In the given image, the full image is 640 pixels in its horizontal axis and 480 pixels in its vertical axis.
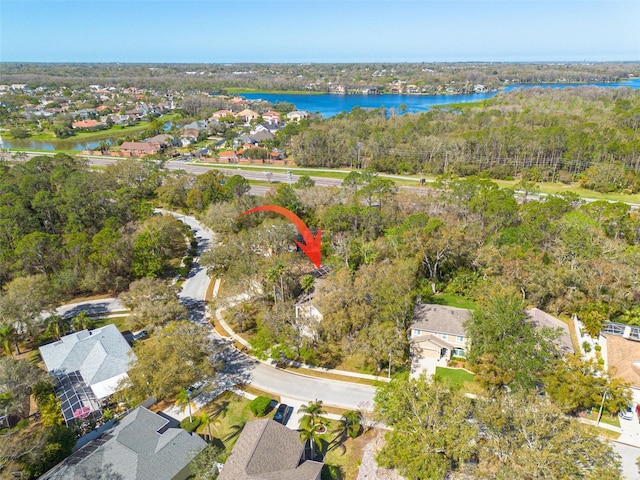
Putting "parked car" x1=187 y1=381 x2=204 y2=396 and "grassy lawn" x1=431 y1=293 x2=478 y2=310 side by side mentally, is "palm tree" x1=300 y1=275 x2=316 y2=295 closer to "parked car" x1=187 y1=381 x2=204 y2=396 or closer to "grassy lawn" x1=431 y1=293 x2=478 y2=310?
"parked car" x1=187 y1=381 x2=204 y2=396

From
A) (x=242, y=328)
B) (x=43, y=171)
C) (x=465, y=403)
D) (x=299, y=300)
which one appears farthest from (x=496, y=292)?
(x=43, y=171)

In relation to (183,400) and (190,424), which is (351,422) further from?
(183,400)

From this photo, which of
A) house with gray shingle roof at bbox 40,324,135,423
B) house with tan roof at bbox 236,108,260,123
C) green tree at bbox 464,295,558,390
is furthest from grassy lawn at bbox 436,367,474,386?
house with tan roof at bbox 236,108,260,123

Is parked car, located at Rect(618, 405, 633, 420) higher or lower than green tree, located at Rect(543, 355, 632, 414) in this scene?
lower

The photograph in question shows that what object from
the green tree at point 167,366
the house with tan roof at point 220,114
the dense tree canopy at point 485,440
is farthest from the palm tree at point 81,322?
the house with tan roof at point 220,114

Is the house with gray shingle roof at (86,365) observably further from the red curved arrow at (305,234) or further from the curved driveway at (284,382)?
the red curved arrow at (305,234)
